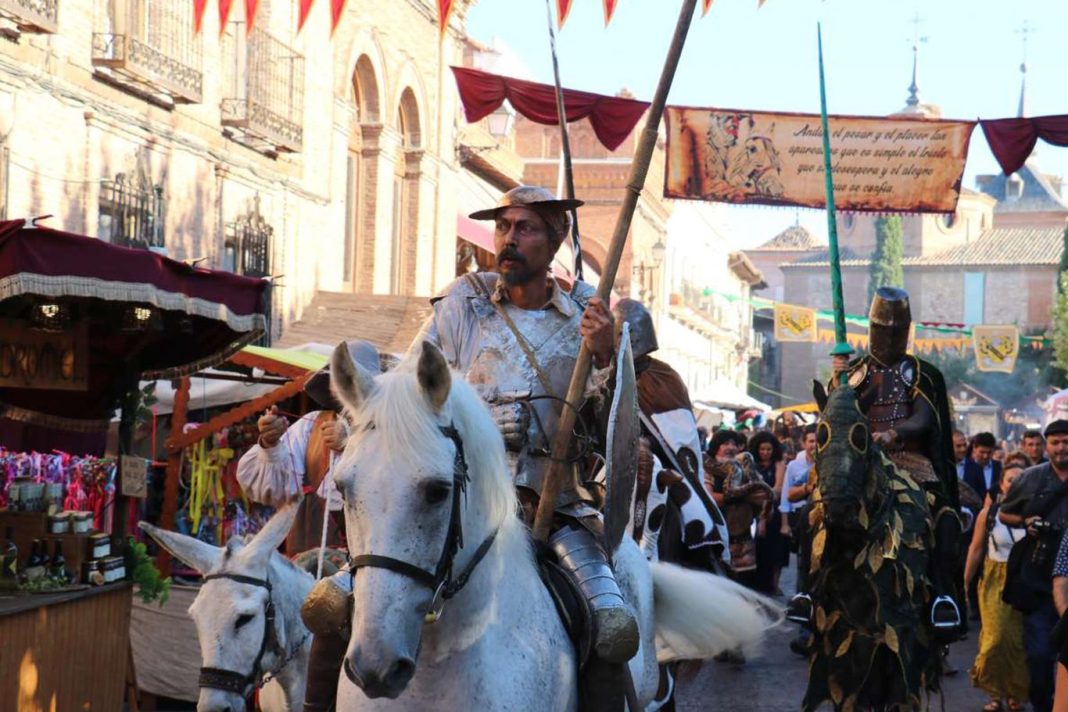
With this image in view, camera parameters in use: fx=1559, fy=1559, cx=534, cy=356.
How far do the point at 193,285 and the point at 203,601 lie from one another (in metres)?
2.03

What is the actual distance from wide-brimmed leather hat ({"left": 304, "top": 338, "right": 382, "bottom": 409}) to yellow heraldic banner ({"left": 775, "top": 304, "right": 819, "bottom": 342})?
1726 inches

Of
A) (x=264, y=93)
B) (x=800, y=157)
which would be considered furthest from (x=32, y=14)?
(x=800, y=157)

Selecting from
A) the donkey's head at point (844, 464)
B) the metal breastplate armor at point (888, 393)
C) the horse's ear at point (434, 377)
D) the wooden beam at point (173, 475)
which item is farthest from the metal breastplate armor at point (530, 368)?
the wooden beam at point (173, 475)

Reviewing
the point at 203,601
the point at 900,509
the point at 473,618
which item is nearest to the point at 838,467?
the point at 900,509

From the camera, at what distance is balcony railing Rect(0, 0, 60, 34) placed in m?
14.4

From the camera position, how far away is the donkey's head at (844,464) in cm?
785

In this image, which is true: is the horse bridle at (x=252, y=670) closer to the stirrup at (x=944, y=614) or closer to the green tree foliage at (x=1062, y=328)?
the stirrup at (x=944, y=614)

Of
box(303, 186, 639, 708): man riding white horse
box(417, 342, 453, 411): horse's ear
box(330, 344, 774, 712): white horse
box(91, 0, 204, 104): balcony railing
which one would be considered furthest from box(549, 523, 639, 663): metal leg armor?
box(91, 0, 204, 104): balcony railing

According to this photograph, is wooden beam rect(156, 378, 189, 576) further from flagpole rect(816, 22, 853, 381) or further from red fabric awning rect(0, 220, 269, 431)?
flagpole rect(816, 22, 853, 381)

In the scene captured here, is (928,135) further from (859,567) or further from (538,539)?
(538,539)

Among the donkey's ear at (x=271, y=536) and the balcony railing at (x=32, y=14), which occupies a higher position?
the balcony railing at (x=32, y=14)

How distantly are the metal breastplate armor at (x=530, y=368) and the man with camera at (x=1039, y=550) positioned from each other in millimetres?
5784

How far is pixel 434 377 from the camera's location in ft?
13.0

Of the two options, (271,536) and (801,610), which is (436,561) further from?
(801,610)
